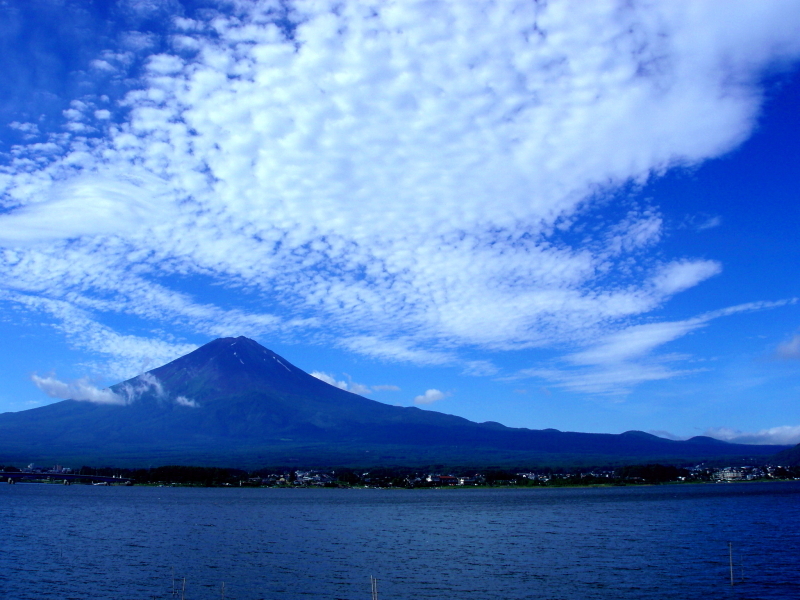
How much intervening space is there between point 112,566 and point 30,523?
23.5 metres

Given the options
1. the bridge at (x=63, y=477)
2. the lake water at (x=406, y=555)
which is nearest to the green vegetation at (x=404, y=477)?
the bridge at (x=63, y=477)

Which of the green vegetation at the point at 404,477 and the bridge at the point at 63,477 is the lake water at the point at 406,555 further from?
the green vegetation at the point at 404,477

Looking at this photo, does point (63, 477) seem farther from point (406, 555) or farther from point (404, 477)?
point (406, 555)

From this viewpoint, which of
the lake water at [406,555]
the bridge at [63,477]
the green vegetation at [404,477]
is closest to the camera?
the lake water at [406,555]

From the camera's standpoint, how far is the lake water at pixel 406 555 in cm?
2370

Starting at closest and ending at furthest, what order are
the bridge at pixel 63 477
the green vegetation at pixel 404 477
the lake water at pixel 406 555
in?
the lake water at pixel 406 555 → the bridge at pixel 63 477 → the green vegetation at pixel 404 477

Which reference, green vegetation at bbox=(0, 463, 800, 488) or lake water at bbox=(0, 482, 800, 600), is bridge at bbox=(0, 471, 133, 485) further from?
lake water at bbox=(0, 482, 800, 600)

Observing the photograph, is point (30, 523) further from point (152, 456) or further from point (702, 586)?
point (152, 456)

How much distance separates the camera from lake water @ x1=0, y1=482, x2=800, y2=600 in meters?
23.7

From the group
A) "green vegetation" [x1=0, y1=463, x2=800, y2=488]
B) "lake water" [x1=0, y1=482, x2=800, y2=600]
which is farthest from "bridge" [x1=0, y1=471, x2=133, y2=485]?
"lake water" [x1=0, y1=482, x2=800, y2=600]

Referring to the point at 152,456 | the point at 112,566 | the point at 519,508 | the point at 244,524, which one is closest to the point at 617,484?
the point at 519,508

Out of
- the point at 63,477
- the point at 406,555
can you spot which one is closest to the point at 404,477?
the point at 63,477

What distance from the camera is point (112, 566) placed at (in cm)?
2873

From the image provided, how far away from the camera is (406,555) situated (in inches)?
1276
